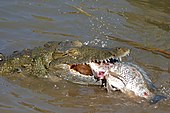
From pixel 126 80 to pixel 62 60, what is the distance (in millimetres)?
886

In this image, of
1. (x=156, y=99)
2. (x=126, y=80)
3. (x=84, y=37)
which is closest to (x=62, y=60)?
(x=126, y=80)

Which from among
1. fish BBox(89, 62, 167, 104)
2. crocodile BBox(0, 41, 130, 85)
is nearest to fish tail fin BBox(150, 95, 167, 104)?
fish BBox(89, 62, 167, 104)

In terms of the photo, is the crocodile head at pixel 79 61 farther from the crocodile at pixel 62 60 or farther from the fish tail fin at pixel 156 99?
the fish tail fin at pixel 156 99

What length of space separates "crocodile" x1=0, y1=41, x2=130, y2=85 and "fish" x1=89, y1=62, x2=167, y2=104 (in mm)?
93

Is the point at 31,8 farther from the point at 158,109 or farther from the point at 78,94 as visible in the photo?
the point at 158,109

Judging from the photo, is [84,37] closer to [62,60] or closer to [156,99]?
[62,60]

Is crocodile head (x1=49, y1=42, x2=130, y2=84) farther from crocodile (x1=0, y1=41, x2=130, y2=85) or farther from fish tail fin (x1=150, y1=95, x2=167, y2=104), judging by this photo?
fish tail fin (x1=150, y1=95, x2=167, y2=104)

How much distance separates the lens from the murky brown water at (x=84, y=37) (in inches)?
185

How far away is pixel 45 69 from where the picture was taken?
5258mm

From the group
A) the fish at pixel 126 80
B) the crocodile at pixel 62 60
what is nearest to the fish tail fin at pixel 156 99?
the fish at pixel 126 80

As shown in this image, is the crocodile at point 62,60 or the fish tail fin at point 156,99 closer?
the fish tail fin at point 156,99

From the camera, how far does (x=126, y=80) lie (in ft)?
Answer: 15.1

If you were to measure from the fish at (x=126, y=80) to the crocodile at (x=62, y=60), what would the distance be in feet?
0.31

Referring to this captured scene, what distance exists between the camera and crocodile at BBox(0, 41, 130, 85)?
189 inches
